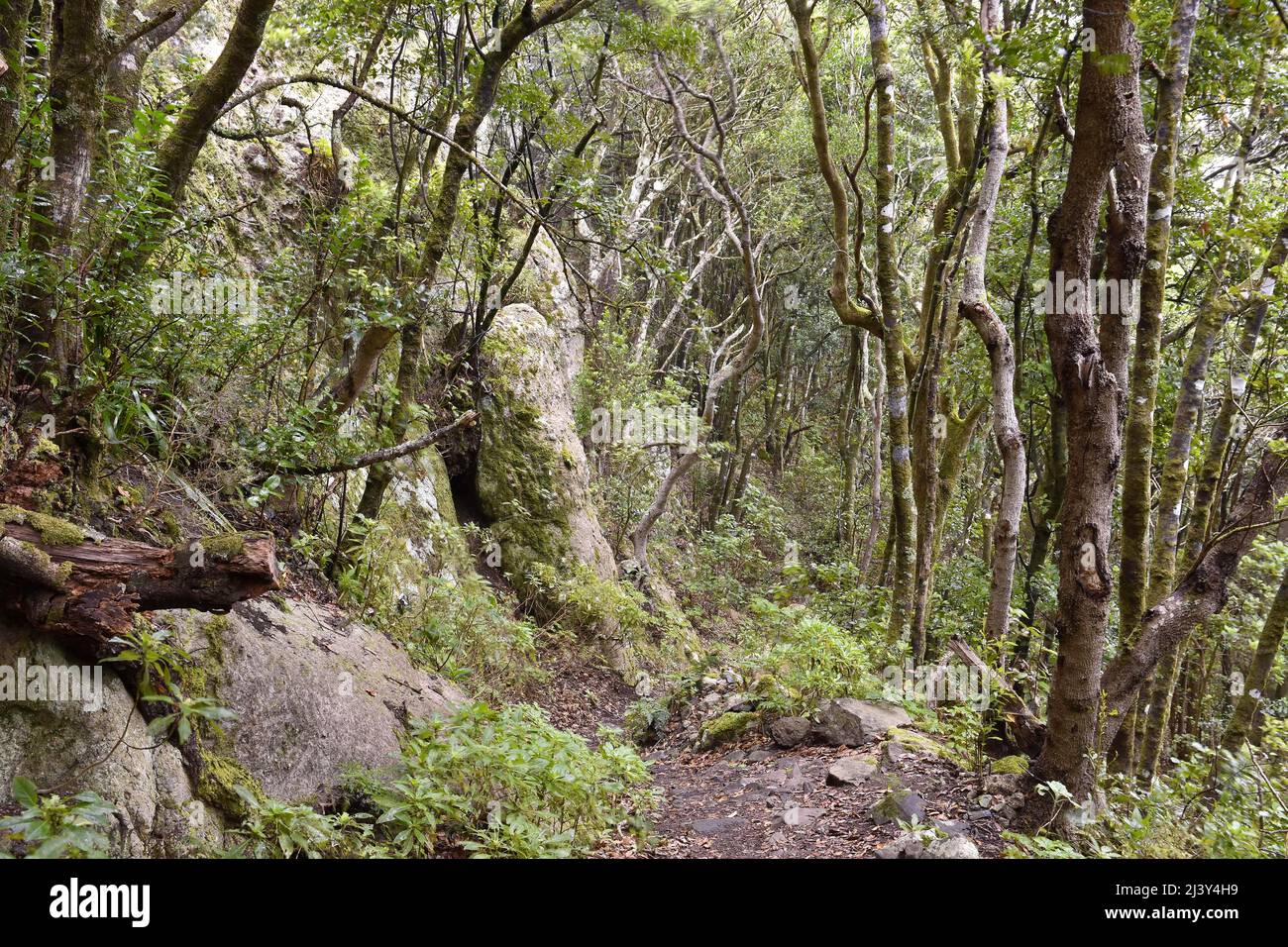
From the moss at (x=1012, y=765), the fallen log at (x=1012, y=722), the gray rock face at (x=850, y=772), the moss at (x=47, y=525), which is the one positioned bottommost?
the gray rock face at (x=850, y=772)

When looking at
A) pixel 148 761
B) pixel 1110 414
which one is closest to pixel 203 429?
pixel 148 761

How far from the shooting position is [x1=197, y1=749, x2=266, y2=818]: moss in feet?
11.7

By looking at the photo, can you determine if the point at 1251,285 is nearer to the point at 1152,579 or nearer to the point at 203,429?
the point at 1152,579

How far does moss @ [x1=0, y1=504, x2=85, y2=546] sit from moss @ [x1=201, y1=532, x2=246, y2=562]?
21.1 inches

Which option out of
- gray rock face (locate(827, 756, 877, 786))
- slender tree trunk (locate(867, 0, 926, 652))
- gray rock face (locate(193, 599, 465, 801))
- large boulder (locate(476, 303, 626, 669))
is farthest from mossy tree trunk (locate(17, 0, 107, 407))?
large boulder (locate(476, 303, 626, 669))

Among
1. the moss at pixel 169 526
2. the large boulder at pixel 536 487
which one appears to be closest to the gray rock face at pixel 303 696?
the moss at pixel 169 526

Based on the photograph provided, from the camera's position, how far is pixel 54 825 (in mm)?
2359

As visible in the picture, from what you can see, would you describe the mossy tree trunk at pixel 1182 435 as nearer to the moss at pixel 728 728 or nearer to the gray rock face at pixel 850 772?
the gray rock face at pixel 850 772

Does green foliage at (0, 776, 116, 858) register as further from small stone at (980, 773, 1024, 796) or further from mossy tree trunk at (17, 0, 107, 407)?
small stone at (980, 773, 1024, 796)

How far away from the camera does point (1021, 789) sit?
15.2ft

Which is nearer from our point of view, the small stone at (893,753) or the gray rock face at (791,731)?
the small stone at (893,753)

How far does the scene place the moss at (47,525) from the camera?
9.83 ft

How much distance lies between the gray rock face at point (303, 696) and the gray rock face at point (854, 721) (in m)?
3.70

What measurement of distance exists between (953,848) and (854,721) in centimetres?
313
